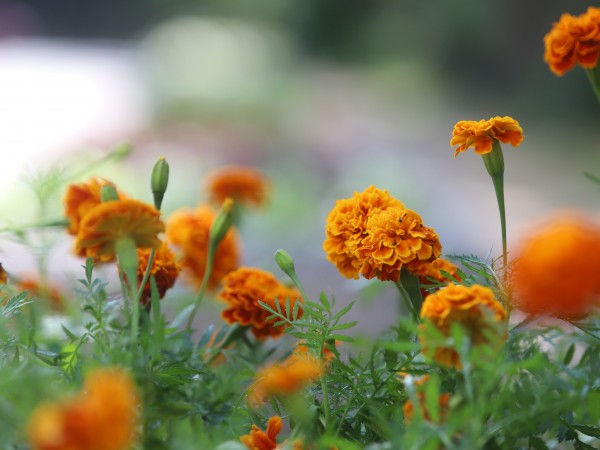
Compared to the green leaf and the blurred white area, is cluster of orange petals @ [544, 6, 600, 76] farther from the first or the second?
the blurred white area

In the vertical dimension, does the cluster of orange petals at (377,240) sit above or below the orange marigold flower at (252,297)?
above

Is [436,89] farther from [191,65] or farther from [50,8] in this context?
[50,8]

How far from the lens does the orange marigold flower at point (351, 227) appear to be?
0.57 metres

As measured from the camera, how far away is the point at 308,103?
17.3 feet

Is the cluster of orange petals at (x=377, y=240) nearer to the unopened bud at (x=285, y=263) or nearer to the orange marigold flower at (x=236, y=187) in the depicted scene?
the unopened bud at (x=285, y=263)

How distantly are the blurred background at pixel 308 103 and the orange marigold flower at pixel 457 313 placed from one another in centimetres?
179

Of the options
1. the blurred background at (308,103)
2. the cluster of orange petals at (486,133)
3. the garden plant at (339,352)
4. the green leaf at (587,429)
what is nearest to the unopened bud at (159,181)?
the garden plant at (339,352)

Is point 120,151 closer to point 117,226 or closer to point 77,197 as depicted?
point 77,197

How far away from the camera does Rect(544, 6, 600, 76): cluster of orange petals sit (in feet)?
2.15

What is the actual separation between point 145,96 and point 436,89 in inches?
86.6

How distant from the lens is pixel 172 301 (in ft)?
2.85

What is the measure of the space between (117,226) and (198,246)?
0.28m

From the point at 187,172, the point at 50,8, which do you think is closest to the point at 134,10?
the point at 50,8

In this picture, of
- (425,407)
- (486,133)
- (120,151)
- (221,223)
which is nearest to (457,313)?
(425,407)
